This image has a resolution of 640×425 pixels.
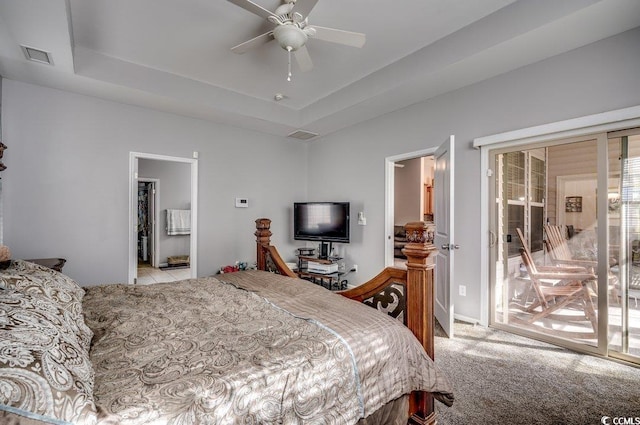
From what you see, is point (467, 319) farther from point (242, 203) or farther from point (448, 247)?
point (242, 203)

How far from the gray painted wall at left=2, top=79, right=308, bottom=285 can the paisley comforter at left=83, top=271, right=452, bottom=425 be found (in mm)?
2258

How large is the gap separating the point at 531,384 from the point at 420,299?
1422 millimetres

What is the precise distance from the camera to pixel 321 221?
4805 mm

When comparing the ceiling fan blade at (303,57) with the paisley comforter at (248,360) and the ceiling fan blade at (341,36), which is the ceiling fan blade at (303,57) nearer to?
the ceiling fan blade at (341,36)

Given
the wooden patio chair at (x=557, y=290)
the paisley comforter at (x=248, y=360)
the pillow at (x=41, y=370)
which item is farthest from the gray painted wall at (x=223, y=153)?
the pillow at (x=41, y=370)

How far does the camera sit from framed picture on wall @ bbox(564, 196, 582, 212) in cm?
266

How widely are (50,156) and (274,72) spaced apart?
8.64 ft

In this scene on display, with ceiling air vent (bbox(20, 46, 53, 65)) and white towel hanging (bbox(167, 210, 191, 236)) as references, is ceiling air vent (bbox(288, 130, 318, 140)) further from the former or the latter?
ceiling air vent (bbox(20, 46, 53, 65))

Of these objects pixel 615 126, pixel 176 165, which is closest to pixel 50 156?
pixel 176 165

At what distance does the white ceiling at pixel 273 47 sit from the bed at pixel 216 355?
207cm

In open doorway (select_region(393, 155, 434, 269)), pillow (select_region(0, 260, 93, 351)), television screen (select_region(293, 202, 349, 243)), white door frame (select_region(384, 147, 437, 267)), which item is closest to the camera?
pillow (select_region(0, 260, 93, 351))

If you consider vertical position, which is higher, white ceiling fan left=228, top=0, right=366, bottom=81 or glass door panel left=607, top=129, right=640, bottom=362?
white ceiling fan left=228, top=0, right=366, bottom=81

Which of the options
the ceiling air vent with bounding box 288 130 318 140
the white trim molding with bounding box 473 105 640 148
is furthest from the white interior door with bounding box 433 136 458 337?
the ceiling air vent with bounding box 288 130 318 140

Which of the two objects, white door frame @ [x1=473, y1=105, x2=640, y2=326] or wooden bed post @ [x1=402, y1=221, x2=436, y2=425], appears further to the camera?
white door frame @ [x1=473, y1=105, x2=640, y2=326]
